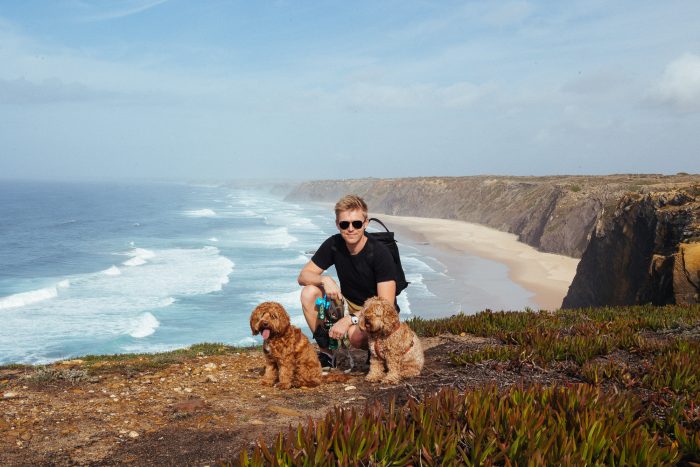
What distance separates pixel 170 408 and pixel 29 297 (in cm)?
3106

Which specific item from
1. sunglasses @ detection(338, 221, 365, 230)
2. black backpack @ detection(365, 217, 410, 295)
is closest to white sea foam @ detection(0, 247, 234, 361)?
black backpack @ detection(365, 217, 410, 295)

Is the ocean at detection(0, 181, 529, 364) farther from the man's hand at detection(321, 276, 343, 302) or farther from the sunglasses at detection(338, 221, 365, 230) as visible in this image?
the sunglasses at detection(338, 221, 365, 230)

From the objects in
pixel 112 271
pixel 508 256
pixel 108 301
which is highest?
pixel 508 256

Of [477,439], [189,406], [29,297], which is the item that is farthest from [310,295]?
[29,297]

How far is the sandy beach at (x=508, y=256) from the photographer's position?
3418 centimetres

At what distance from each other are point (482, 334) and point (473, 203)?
83.3m

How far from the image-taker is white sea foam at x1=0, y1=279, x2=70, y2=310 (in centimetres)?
2977

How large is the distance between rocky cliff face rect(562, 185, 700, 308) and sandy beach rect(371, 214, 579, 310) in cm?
559

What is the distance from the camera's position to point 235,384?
6.38 meters

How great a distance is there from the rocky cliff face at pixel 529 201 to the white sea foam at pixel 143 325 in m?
22.4

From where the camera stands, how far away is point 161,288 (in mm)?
33656

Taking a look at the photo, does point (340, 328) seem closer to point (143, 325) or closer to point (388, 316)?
point (388, 316)

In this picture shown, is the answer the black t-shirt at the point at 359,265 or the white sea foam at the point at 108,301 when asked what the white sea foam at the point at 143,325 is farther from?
the black t-shirt at the point at 359,265

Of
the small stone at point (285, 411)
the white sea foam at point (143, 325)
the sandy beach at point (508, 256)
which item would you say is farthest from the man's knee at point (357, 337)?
the sandy beach at point (508, 256)
